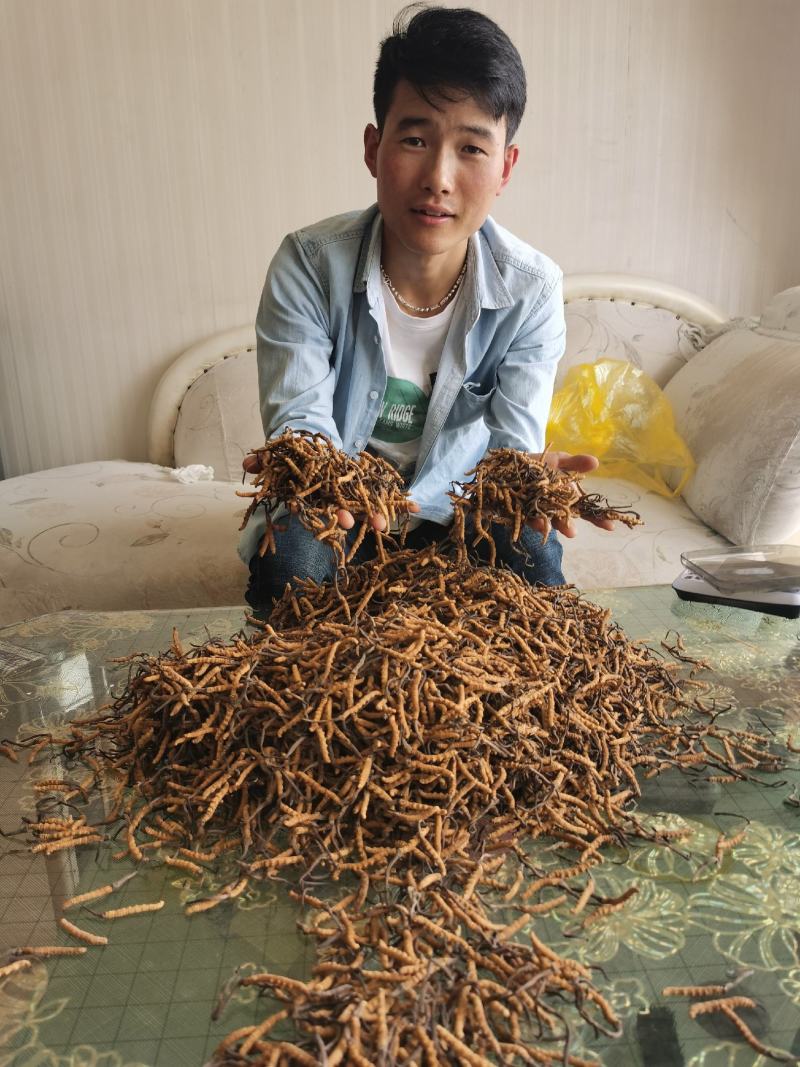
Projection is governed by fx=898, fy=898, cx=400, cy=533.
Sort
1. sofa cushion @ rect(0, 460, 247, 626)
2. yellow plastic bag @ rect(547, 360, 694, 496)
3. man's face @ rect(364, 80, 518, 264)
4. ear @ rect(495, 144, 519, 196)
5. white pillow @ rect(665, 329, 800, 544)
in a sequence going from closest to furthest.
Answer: man's face @ rect(364, 80, 518, 264)
ear @ rect(495, 144, 519, 196)
white pillow @ rect(665, 329, 800, 544)
sofa cushion @ rect(0, 460, 247, 626)
yellow plastic bag @ rect(547, 360, 694, 496)

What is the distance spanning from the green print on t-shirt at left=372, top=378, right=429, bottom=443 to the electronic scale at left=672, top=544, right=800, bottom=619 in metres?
0.61

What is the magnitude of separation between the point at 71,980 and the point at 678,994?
0.52 meters

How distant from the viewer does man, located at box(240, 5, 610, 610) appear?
1596 millimetres

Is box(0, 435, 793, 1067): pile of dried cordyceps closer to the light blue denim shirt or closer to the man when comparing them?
the man

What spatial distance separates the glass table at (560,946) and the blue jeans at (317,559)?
558 mm

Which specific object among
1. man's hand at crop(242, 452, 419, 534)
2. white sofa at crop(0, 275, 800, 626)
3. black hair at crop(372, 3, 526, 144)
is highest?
black hair at crop(372, 3, 526, 144)

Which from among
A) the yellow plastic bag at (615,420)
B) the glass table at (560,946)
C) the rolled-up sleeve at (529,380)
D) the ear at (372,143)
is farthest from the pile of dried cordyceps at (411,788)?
the yellow plastic bag at (615,420)

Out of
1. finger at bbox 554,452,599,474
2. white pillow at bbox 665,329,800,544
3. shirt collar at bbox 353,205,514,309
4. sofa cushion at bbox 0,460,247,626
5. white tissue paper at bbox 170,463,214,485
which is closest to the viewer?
finger at bbox 554,452,599,474

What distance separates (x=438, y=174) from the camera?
1513 millimetres

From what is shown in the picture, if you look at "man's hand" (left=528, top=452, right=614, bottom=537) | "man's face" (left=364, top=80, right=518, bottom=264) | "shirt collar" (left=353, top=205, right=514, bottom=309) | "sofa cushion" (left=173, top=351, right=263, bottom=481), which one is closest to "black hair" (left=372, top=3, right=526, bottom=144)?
"man's face" (left=364, top=80, right=518, bottom=264)

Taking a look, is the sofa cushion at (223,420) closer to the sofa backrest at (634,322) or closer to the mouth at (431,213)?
the sofa backrest at (634,322)

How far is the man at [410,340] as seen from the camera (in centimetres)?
160

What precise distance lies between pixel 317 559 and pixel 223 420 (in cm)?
133

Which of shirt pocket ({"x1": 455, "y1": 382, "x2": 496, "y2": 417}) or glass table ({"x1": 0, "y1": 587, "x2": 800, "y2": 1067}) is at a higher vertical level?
shirt pocket ({"x1": 455, "y1": 382, "x2": 496, "y2": 417})
